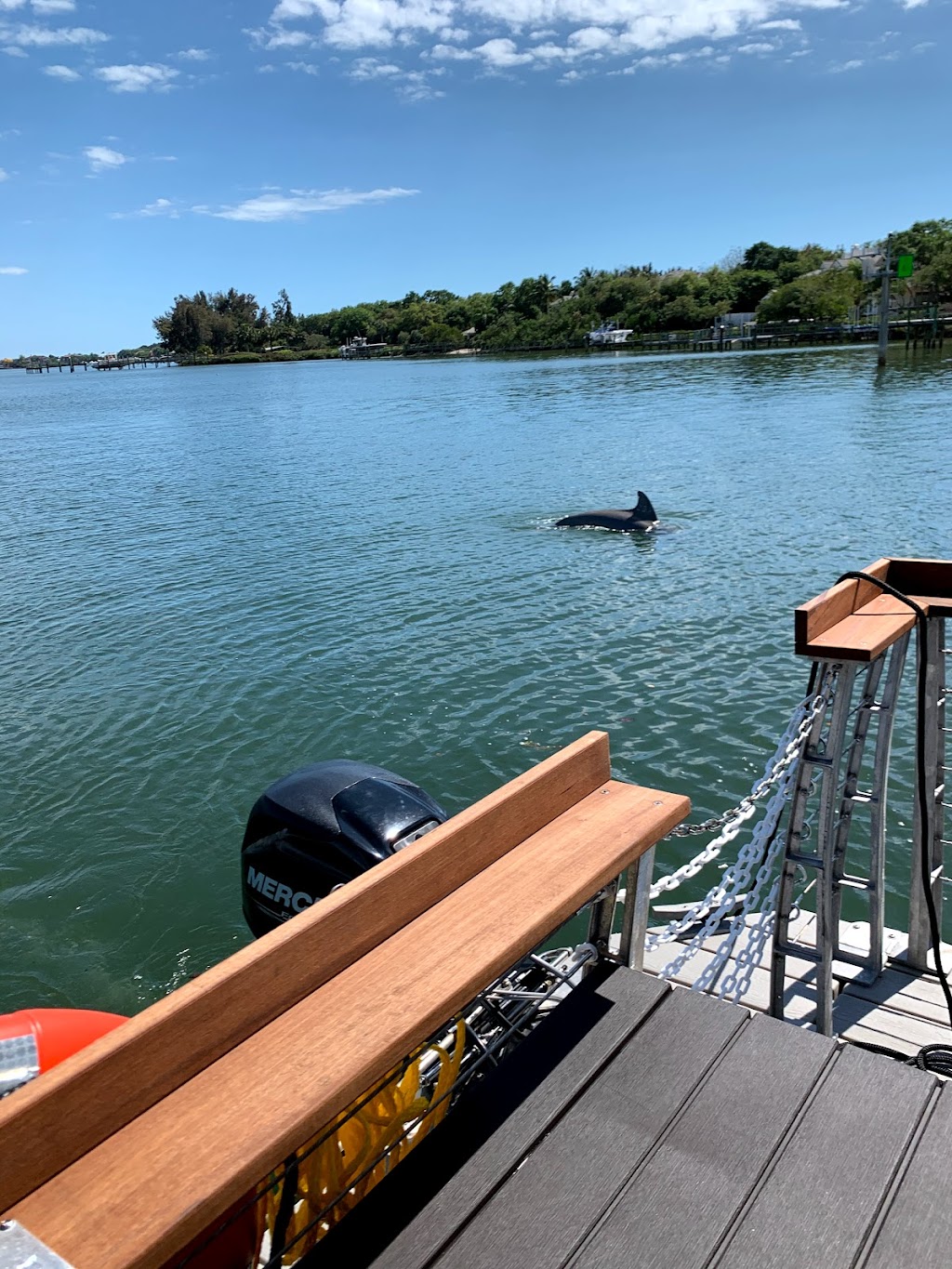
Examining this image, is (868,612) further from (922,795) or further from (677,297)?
(677,297)

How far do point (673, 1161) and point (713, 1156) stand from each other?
8 centimetres

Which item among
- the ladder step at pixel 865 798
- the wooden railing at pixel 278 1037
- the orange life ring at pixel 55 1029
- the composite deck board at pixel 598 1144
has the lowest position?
the orange life ring at pixel 55 1029

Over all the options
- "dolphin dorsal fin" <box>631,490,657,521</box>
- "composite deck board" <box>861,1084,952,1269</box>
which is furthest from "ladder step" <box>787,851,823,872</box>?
"dolphin dorsal fin" <box>631,490,657,521</box>

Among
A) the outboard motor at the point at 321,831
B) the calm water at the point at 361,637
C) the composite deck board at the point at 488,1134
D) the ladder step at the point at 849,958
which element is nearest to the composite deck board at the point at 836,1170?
the composite deck board at the point at 488,1134

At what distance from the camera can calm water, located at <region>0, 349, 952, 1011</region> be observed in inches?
309

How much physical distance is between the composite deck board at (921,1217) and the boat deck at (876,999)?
1643 millimetres

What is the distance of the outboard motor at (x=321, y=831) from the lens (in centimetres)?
427

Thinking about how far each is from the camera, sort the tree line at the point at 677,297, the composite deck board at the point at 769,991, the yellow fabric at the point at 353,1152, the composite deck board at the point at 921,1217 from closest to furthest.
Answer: the composite deck board at the point at 921,1217, the yellow fabric at the point at 353,1152, the composite deck board at the point at 769,991, the tree line at the point at 677,297

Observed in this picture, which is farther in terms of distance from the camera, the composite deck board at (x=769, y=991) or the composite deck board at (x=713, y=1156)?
the composite deck board at (x=769, y=991)

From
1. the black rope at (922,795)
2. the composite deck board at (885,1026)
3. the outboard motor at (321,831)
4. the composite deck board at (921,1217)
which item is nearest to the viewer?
the composite deck board at (921,1217)

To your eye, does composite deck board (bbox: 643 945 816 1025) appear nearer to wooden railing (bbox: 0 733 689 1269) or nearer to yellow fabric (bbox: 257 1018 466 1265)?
yellow fabric (bbox: 257 1018 466 1265)

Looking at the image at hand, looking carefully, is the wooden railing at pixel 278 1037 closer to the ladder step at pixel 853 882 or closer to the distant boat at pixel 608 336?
the ladder step at pixel 853 882

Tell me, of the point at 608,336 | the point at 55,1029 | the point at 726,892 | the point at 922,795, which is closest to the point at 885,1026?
the point at 922,795

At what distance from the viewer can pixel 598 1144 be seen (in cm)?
187
